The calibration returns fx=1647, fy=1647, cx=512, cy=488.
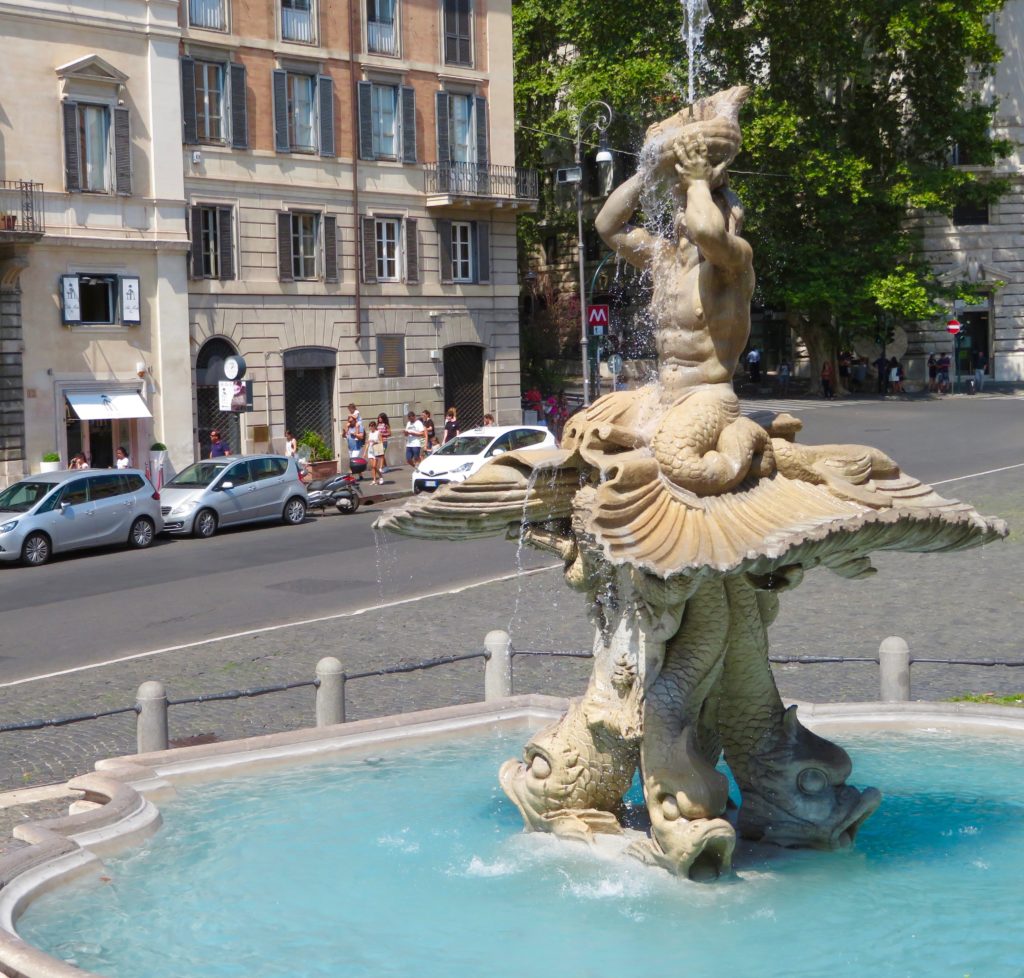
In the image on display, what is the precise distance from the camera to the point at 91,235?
3466 centimetres

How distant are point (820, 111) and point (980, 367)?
11.0 meters

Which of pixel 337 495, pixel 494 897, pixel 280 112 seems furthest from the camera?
pixel 280 112

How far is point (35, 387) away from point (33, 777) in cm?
2266

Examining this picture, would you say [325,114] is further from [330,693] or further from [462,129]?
[330,693]

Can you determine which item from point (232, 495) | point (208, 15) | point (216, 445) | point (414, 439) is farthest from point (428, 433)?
point (208, 15)

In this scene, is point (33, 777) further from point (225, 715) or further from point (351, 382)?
point (351, 382)

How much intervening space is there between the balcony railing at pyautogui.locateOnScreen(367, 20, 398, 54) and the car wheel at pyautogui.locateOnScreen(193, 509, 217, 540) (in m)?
15.9

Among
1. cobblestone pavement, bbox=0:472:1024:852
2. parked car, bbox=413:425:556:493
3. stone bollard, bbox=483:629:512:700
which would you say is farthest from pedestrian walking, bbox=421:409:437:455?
stone bollard, bbox=483:629:512:700

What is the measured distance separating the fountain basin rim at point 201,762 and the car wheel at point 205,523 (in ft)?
56.2

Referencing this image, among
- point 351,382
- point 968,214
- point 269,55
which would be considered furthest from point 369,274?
point 968,214

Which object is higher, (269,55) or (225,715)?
(269,55)

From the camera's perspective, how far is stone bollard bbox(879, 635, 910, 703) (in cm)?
1322

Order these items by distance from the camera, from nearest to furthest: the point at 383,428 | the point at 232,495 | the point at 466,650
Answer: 1. the point at 466,650
2. the point at 232,495
3. the point at 383,428

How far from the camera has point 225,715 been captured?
14539 mm
